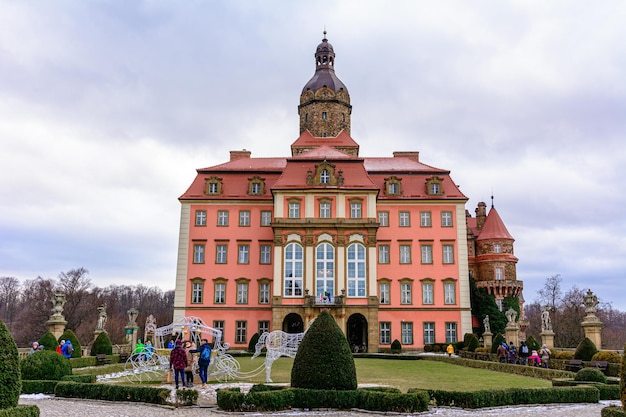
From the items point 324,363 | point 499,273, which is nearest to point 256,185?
point 499,273

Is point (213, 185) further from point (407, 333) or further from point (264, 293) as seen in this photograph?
point (407, 333)

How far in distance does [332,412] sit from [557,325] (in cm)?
5472

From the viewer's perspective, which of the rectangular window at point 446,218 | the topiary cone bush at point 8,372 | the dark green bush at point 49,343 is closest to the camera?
the topiary cone bush at point 8,372

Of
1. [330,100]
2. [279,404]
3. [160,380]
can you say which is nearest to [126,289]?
[330,100]

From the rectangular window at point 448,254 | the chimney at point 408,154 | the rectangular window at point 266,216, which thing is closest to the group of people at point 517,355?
the rectangular window at point 448,254

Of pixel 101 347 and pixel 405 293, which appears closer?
pixel 101 347

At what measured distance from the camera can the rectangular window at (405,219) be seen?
148 feet

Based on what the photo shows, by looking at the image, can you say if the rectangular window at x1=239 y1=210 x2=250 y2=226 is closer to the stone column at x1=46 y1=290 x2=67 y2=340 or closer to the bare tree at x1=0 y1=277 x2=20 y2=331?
the stone column at x1=46 y1=290 x2=67 y2=340

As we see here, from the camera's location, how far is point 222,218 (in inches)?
1785

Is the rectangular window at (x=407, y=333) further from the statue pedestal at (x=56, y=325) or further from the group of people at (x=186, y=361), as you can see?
the group of people at (x=186, y=361)

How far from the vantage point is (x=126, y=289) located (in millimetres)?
119500

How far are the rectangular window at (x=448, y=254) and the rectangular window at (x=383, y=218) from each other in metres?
4.95

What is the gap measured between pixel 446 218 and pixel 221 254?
18.2 m

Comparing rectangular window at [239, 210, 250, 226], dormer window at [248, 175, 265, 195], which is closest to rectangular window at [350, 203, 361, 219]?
dormer window at [248, 175, 265, 195]
